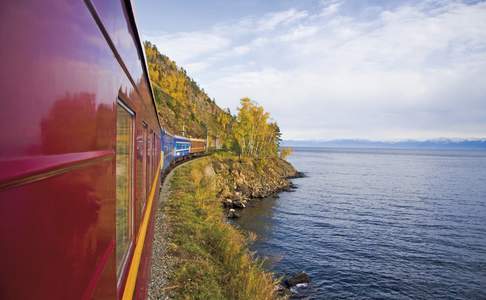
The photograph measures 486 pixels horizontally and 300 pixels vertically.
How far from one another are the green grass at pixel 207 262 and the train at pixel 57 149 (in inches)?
207

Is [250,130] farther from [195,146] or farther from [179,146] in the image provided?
[179,146]

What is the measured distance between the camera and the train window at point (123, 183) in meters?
2.24

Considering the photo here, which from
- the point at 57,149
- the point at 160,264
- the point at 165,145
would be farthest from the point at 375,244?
the point at 57,149

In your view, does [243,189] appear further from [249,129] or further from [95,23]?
[95,23]

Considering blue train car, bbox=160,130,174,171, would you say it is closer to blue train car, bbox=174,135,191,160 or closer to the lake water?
blue train car, bbox=174,135,191,160

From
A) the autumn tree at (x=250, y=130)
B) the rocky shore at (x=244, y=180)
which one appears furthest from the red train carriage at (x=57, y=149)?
the autumn tree at (x=250, y=130)

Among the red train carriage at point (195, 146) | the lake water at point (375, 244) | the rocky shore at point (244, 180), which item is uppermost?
the red train carriage at point (195, 146)

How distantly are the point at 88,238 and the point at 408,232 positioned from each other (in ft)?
91.4

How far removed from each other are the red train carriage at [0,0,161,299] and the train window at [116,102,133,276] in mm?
528

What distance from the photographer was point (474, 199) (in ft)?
131

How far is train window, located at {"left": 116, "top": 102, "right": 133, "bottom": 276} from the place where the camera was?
7.36 feet

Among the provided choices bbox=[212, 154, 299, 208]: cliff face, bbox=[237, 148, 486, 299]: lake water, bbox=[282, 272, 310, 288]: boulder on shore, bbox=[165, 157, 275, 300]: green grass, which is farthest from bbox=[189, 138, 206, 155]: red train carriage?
bbox=[165, 157, 275, 300]: green grass

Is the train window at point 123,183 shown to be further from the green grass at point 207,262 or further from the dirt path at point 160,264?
the green grass at point 207,262

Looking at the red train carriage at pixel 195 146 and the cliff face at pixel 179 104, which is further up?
the cliff face at pixel 179 104
